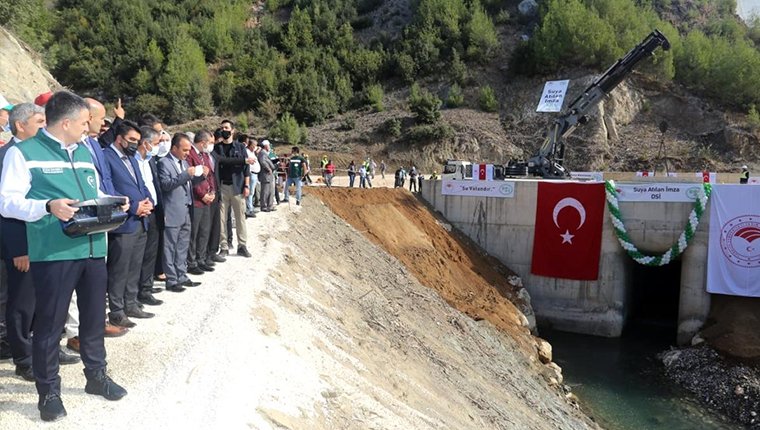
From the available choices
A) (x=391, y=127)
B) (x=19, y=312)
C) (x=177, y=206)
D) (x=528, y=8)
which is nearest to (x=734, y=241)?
Result: (x=177, y=206)

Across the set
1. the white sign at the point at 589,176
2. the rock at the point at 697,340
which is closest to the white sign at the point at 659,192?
the rock at the point at 697,340

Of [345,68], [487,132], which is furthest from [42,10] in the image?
[487,132]

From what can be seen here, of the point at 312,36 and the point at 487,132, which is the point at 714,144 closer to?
the point at 487,132

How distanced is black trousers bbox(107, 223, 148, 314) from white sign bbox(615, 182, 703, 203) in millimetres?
14732

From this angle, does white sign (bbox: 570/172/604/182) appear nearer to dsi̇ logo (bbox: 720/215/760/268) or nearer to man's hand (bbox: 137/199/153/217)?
dsi̇ logo (bbox: 720/215/760/268)

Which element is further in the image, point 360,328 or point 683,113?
point 683,113

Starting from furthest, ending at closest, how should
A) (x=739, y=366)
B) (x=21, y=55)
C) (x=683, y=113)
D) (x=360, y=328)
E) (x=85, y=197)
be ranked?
1. (x=683, y=113)
2. (x=21, y=55)
3. (x=739, y=366)
4. (x=360, y=328)
5. (x=85, y=197)

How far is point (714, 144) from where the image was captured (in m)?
31.2

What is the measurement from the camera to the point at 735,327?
14.1 metres

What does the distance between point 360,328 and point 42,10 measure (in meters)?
50.0

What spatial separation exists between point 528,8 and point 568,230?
3376 centimetres

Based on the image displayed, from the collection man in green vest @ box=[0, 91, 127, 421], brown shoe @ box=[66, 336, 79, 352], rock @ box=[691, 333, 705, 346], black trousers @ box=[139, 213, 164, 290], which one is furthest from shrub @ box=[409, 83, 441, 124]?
man in green vest @ box=[0, 91, 127, 421]

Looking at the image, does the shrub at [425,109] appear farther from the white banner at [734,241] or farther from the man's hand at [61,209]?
the man's hand at [61,209]

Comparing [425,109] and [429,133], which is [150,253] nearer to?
[429,133]
